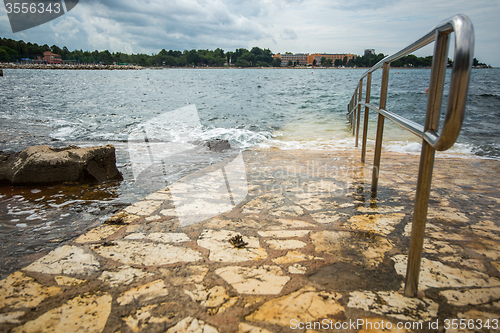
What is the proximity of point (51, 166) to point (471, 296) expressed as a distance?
3.77m

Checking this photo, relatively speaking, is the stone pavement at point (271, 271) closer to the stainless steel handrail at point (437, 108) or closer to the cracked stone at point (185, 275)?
the cracked stone at point (185, 275)

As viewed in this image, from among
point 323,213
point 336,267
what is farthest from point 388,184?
point 336,267

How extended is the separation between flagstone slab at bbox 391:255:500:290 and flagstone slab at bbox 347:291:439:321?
130 millimetres

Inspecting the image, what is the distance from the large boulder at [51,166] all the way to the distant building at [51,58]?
5699 inches

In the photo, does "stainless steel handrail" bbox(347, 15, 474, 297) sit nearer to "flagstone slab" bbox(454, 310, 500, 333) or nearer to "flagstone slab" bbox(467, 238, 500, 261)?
"flagstone slab" bbox(454, 310, 500, 333)

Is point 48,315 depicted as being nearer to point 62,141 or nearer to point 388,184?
point 388,184

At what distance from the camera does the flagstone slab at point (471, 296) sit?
46.7 inches

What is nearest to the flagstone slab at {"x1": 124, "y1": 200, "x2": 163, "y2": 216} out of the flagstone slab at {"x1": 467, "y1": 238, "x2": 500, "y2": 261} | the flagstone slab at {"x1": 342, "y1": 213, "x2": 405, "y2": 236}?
the flagstone slab at {"x1": 342, "y1": 213, "x2": 405, "y2": 236}

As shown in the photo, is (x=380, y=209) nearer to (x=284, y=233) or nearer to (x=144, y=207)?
(x=284, y=233)

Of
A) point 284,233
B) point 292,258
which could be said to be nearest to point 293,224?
point 284,233

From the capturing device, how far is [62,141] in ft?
20.3

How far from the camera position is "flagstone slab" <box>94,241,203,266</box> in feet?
5.12

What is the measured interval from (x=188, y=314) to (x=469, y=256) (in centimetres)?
158

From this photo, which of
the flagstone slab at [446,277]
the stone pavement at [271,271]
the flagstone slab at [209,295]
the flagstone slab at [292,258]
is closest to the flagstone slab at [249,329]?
the stone pavement at [271,271]
